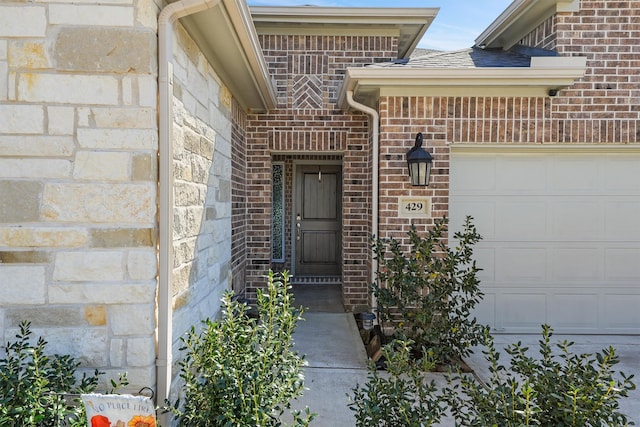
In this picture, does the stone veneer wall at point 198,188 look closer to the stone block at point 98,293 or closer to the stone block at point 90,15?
the stone block at point 98,293

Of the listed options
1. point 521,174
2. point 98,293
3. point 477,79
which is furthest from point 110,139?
point 521,174

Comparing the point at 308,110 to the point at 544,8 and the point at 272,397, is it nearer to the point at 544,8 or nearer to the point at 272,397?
the point at 544,8

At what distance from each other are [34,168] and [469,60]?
4.27 meters

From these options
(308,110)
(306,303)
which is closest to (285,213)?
(306,303)

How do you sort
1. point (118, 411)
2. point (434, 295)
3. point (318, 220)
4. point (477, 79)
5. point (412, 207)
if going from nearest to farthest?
point (118, 411), point (434, 295), point (477, 79), point (412, 207), point (318, 220)

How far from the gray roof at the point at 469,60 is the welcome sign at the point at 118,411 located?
3.76m

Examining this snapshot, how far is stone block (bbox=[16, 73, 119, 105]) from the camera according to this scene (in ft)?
7.61

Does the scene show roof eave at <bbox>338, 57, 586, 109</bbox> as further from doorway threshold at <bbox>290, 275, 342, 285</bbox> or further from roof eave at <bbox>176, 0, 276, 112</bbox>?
doorway threshold at <bbox>290, 275, 342, 285</bbox>

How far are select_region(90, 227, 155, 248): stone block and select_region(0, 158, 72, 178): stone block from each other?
35 centimetres

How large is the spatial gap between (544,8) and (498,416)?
478 cm

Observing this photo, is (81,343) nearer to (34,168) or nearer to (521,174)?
(34,168)

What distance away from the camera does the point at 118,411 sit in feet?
6.45

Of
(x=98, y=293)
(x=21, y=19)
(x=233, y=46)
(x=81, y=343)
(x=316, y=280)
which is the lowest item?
(x=316, y=280)

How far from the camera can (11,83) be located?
7.59 feet
